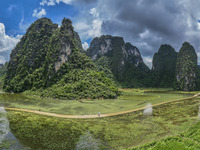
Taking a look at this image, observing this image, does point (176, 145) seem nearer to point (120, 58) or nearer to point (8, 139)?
point (8, 139)

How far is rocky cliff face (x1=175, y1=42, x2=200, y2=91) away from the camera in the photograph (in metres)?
104

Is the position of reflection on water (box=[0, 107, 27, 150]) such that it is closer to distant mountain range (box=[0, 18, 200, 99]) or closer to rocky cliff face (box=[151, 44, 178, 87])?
distant mountain range (box=[0, 18, 200, 99])

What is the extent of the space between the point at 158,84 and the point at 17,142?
482ft

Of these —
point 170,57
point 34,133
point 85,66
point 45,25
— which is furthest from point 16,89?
point 170,57

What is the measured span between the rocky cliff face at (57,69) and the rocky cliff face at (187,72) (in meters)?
66.4

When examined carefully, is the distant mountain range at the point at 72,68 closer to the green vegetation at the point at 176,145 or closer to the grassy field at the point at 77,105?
the grassy field at the point at 77,105

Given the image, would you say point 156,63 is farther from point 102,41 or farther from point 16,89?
point 16,89

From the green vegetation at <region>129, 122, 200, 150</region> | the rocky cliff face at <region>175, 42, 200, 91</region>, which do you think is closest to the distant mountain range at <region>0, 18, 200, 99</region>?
the rocky cliff face at <region>175, 42, 200, 91</region>

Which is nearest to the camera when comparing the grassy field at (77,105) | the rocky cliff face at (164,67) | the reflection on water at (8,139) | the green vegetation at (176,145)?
the green vegetation at (176,145)

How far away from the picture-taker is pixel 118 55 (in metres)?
163

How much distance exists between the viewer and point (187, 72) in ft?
355

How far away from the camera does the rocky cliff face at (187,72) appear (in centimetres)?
10362

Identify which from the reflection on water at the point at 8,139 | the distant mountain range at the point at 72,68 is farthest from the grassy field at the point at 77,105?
the reflection on water at the point at 8,139

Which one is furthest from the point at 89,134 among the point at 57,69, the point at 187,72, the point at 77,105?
the point at 187,72
